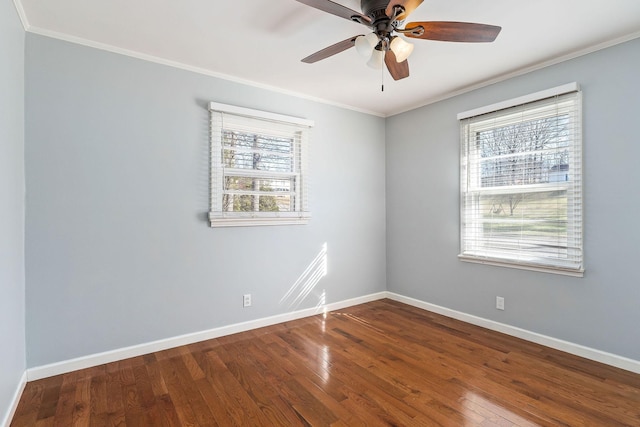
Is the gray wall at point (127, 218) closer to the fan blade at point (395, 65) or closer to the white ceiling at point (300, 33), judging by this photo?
the white ceiling at point (300, 33)

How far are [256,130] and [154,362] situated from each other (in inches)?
87.7

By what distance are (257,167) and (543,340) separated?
121 inches

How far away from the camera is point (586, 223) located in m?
2.61

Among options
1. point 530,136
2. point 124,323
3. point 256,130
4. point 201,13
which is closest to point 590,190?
point 530,136

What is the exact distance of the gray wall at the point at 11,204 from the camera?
175cm

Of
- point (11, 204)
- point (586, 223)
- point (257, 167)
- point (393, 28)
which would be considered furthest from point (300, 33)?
point (586, 223)

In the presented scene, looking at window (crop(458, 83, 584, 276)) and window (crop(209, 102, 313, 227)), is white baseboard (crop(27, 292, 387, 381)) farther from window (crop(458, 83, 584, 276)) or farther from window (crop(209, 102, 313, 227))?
window (crop(458, 83, 584, 276))

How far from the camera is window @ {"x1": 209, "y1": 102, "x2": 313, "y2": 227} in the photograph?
3.03 metres

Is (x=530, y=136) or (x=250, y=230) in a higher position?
(x=530, y=136)

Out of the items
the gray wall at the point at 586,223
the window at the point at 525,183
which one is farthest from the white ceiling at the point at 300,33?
the window at the point at 525,183

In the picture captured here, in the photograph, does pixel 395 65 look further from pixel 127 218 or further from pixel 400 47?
pixel 127 218

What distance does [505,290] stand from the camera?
314cm

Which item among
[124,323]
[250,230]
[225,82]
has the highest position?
[225,82]

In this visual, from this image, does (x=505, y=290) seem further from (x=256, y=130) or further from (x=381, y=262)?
(x=256, y=130)
